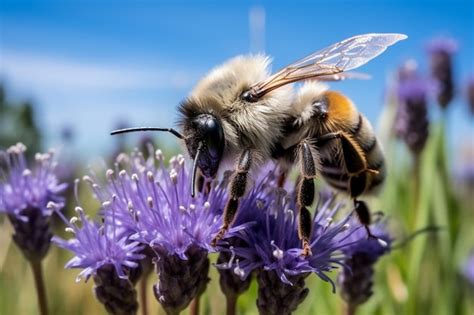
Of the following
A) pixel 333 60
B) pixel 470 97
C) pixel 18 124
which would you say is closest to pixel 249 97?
pixel 333 60

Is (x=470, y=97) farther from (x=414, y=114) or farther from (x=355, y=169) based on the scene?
(x=355, y=169)

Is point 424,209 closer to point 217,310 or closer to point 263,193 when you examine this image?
point 217,310

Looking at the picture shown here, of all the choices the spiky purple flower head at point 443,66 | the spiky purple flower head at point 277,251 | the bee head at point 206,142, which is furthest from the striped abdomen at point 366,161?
the spiky purple flower head at point 443,66

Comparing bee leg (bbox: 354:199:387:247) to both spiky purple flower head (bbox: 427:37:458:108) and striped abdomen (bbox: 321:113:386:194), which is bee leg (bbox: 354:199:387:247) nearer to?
Result: striped abdomen (bbox: 321:113:386:194)

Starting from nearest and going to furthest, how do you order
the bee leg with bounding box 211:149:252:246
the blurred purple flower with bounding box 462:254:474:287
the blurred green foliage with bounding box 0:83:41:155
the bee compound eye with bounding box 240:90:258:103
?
1. the bee leg with bounding box 211:149:252:246
2. the bee compound eye with bounding box 240:90:258:103
3. the blurred purple flower with bounding box 462:254:474:287
4. the blurred green foliage with bounding box 0:83:41:155

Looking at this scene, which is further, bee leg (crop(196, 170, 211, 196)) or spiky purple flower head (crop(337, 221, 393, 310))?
spiky purple flower head (crop(337, 221, 393, 310))

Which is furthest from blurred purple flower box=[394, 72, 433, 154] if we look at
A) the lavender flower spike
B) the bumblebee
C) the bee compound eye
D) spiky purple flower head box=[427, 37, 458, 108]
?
the lavender flower spike
